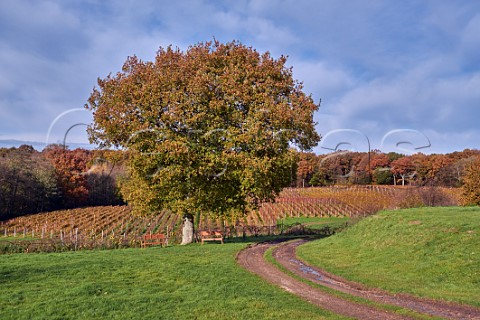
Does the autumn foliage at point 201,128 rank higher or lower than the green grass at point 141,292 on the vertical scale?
higher

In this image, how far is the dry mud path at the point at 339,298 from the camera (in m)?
12.7

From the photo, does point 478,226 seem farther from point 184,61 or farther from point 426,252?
point 184,61

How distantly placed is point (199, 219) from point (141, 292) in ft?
147

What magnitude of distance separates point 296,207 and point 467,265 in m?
62.0

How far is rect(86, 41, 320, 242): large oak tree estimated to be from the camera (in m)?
29.4

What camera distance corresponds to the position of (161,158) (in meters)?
29.7

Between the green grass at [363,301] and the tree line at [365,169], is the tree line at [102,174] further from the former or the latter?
the green grass at [363,301]

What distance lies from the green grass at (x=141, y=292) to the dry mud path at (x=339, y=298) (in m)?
0.81

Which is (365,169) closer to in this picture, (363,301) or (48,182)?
(48,182)

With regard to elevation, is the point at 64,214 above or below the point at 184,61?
below

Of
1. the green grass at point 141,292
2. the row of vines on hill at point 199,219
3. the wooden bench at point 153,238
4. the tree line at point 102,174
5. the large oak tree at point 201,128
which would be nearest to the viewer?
the green grass at point 141,292

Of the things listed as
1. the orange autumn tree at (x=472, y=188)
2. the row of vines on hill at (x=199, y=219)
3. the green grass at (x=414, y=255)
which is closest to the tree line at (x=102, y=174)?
the orange autumn tree at (x=472, y=188)

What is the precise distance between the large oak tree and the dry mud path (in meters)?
8.44

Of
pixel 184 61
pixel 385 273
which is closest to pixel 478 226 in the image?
pixel 385 273
